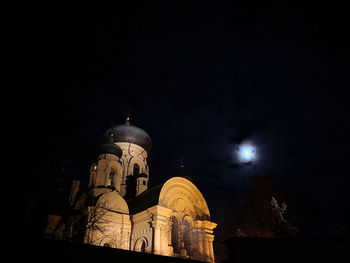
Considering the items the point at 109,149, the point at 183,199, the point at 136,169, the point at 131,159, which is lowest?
the point at 183,199

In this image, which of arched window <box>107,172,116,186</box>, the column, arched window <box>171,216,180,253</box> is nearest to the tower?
arched window <box>107,172,116,186</box>

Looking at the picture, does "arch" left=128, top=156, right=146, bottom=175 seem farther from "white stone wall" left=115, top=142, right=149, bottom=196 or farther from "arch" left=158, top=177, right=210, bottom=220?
"arch" left=158, top=177, right=210, bottom=220

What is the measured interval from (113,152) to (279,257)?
15304 mm

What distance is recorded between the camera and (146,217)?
1727 cm

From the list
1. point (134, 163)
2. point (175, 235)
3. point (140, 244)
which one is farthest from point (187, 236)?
point (134, 163)

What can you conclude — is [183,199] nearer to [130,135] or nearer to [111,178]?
[111,178]

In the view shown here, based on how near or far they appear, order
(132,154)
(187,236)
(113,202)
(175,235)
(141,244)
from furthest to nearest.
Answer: (132,154)
(187,236)
(175,235)
(113,202)
(141,244)

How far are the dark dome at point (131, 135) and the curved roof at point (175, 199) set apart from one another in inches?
321

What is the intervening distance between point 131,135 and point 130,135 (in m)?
0.10

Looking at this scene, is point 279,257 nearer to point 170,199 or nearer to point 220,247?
point 170,199

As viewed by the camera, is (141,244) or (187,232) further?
(187,232)

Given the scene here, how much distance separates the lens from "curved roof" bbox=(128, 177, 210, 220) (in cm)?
1770

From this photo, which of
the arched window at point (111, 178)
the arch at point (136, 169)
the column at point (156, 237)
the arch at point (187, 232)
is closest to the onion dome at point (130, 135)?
the arch at point (136, 169)

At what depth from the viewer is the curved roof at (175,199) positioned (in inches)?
697
